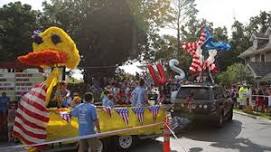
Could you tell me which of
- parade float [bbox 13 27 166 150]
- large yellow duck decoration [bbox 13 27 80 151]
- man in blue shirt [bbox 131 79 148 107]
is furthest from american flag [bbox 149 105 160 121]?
large yellow duck decoration [bbox 13 27 80 151]

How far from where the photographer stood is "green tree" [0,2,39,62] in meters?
41.8

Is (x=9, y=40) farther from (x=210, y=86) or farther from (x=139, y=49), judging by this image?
(x=210, y=86)

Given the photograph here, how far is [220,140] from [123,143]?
12.6 ft

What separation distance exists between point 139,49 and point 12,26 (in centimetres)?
1204

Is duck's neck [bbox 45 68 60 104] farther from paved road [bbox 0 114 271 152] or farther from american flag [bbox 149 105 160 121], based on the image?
american flag [bbox 149 105 160 121]

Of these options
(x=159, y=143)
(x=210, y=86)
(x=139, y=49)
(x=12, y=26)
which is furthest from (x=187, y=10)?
(x=159, y=143)

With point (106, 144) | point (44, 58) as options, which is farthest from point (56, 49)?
point (106, 144)

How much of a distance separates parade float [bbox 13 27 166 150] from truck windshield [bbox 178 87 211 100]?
434 cm

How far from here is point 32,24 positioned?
149ft

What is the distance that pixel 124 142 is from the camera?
12.7m

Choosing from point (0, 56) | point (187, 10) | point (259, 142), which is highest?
point (187, 10)

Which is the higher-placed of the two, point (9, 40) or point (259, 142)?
point (9, 40)

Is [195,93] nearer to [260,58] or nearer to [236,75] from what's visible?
[236,75]

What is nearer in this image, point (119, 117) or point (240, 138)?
point (119, 117)
